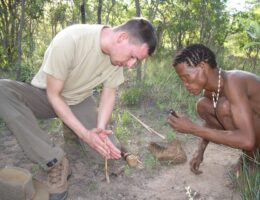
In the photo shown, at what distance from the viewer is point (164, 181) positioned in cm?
326

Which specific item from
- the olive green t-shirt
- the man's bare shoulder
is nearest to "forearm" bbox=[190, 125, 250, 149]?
the man's bare shoulder


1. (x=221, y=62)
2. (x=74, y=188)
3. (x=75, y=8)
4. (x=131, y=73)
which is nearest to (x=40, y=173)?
(x=74, y=188)

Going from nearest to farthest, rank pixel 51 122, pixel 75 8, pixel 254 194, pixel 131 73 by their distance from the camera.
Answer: pixel 254 194 → pixel 51 122 → pixel 131 73 → pixel 75 8

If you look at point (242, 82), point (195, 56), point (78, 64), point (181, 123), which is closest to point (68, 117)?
point (78, 64)

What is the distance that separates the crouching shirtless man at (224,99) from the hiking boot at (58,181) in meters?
0.87

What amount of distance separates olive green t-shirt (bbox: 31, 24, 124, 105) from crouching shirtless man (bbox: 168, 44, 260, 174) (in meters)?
0.58

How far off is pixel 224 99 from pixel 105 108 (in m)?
0.96

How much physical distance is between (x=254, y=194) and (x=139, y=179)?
45.2 inches

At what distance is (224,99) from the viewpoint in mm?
2945

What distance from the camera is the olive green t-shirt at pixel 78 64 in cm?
280

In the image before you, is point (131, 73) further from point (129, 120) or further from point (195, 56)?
point (195, 56)

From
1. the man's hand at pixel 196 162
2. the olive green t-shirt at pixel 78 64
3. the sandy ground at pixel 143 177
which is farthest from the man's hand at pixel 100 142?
the man's hand at pixel 196 162

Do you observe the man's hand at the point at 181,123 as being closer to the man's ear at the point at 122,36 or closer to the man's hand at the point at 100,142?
the man's hand at the point at 100,142

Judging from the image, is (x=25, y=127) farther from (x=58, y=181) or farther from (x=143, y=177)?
(x=143, y=177)
